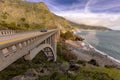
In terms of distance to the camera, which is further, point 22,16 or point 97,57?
point 22,16

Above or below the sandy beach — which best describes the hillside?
above

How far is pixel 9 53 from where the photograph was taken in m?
12.9

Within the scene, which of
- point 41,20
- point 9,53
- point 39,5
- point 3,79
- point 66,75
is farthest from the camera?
point 39,5

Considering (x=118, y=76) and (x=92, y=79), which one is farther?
(x=118, y=76)

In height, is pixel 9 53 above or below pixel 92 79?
above

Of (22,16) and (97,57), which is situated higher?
(22,16)

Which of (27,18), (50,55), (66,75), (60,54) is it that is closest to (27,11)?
(27,18)

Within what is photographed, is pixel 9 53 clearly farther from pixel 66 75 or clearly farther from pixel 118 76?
pixel 118 76

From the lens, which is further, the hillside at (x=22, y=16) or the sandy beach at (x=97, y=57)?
the hillside at (x=22, y=16)

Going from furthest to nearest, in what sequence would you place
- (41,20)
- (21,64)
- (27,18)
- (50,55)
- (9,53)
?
(41,20), (27,18), (50,55), (21,64), (9,53)

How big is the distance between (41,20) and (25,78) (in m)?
108

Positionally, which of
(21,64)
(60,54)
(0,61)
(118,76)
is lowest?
(60,54)

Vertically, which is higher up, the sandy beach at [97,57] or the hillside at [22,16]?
the hillside at [22,16]

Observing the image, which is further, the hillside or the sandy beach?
the hillside
